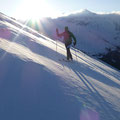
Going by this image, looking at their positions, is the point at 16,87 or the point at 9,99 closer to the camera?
the point at 9,99

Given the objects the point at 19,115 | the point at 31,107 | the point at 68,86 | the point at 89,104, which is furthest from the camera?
the point at 68,86

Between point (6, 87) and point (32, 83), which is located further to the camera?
point (32, 83)

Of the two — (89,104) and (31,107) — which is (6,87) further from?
(89,104)

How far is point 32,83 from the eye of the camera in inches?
191

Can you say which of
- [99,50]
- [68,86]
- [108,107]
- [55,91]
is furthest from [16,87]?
[99,50]

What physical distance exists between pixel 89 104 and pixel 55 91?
3.34 feet

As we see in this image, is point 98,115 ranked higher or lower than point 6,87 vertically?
lower

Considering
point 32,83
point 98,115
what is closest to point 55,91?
point 32,83

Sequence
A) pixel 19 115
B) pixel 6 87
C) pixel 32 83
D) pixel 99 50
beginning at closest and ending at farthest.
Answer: pixel 19 115
pixel 6 87
pixel 32 83
pixel 99 50

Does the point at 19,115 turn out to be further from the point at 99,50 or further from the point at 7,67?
the point at 99,50

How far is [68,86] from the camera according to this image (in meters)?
5.36

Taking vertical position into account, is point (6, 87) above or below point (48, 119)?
above

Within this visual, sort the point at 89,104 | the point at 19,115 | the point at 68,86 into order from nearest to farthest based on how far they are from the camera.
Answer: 1. the point at 19,115
2. the point at 89,104
3. the point at 68,86

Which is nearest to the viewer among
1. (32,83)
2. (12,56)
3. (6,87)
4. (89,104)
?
(6,87)
